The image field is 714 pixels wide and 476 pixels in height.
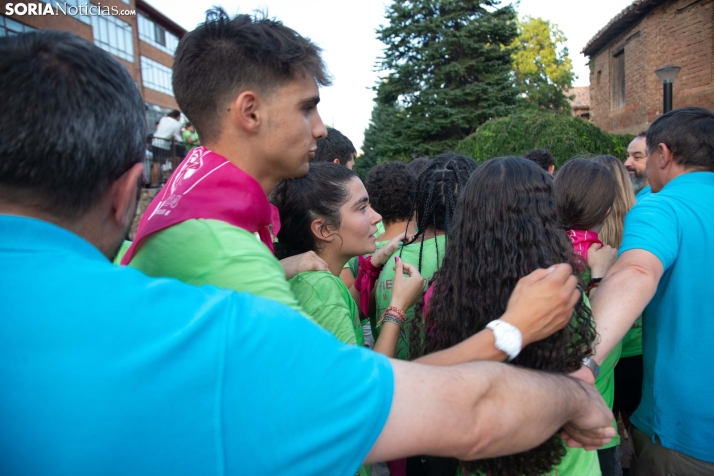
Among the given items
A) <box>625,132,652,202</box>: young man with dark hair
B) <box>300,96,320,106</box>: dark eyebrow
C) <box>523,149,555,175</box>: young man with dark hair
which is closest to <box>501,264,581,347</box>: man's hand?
<box>300,96,320,106</box>: dark eyebrow

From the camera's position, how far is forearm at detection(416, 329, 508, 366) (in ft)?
4.44

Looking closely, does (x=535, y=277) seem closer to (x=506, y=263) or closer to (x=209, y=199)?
(x=506, y=263)

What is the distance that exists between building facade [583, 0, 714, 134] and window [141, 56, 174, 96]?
2666cm

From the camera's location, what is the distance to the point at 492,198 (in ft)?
6.01

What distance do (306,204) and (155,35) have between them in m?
38.8

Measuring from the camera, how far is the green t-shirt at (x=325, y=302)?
5.95 ft

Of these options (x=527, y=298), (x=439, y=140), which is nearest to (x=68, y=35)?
(x=527, y=298)

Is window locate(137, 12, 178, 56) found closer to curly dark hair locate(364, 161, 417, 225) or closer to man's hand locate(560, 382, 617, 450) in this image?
curly dark hair locate(364, 161, 417, 225)

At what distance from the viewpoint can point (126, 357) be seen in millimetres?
876

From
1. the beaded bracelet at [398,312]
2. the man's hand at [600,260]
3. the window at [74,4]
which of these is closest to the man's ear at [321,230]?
the beaded bracelet at [398,312]

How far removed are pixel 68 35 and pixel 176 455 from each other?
0.87 m

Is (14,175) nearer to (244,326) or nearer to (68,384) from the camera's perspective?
(68,384)

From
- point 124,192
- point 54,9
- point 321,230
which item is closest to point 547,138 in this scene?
point 321,230

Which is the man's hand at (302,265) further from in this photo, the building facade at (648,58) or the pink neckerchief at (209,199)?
the building facade at (648,58)
